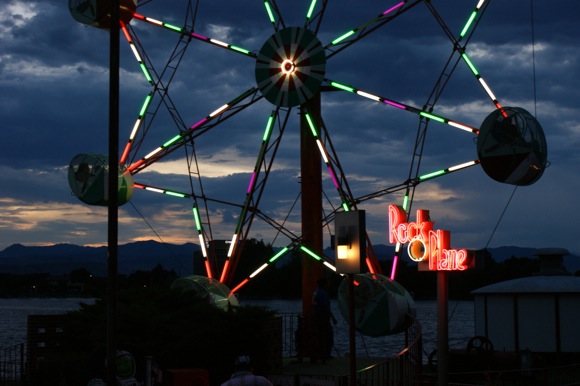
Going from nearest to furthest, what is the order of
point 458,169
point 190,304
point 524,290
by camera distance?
point 190,304 → point 458,169 → point 524,290

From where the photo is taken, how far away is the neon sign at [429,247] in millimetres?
22016

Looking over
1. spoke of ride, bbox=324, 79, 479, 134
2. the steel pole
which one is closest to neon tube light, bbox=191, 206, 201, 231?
spoke of ride, bbox=324, 79, 479, 134

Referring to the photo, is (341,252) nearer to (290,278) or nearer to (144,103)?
(144,103)

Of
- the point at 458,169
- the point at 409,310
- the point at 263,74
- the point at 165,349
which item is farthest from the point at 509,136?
the point at 165,349

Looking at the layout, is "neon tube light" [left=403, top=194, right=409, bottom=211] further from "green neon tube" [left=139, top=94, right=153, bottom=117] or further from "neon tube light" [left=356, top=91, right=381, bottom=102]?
"green neon tube" [left=139, top=94, right=153, bottom=117]

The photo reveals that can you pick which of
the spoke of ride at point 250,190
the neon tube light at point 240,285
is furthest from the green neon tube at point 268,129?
the neon tube light at point 240,285

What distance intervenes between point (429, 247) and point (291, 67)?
7841mm

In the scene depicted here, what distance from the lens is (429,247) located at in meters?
22.7

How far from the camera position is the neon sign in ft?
72.2

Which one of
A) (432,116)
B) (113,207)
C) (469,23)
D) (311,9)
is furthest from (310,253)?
(113,207)

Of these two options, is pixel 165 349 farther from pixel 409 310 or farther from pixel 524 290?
pixel 524 290

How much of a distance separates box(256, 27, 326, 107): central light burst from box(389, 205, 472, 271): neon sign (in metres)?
5.62

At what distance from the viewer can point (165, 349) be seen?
19.8 m

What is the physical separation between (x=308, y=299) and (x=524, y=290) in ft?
25.1
